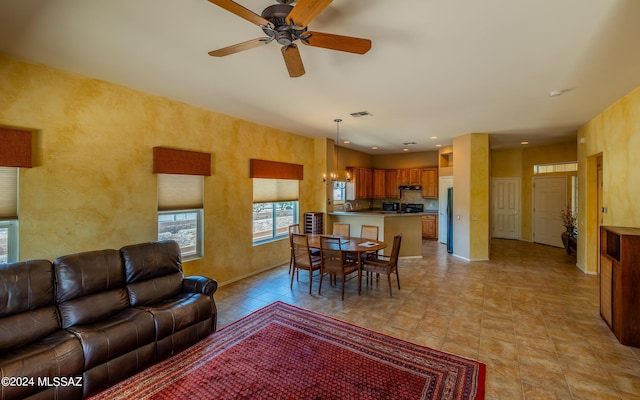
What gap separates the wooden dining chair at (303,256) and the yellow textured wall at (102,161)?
1204mm

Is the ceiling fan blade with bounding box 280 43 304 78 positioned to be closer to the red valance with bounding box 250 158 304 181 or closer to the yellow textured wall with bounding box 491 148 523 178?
the red valance with bounding box 250 158 304 181

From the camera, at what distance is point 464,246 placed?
6.28 m

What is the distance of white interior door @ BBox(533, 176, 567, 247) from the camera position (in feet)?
24.5

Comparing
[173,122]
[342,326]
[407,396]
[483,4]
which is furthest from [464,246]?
[173,122]

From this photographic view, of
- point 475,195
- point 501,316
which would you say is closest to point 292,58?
point 501,316

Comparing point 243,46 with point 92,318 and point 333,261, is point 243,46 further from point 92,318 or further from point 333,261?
point 333,261

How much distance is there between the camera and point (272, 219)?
5.80 meters

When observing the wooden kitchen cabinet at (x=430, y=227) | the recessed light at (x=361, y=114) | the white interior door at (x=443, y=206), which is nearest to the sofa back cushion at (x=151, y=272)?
the recessed light at (x=361, y=114)

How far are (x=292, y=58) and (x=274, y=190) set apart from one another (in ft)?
12.4

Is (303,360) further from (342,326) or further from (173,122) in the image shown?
(173,122)

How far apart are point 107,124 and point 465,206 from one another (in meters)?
6.66

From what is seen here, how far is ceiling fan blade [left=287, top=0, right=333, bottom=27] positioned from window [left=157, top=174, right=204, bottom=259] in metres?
3.04

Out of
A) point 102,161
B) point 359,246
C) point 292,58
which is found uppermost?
point 292,58

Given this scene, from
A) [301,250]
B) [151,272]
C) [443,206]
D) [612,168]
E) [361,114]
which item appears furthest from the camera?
[443,206]
